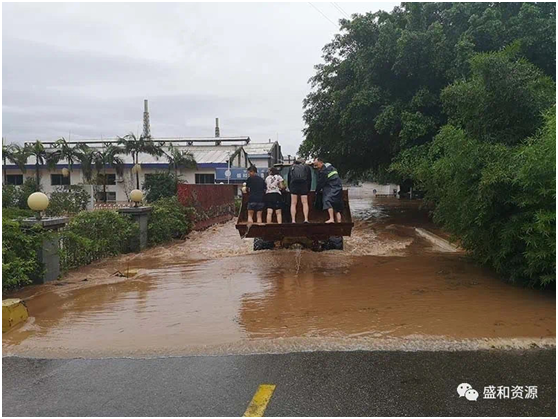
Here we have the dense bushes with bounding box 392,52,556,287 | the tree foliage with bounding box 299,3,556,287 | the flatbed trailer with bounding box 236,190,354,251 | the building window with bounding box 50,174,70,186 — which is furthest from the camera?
the building window with bounding box 50,174,70,186

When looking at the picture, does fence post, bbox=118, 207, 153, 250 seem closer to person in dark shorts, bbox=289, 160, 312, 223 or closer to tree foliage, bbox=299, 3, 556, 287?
person in dark shorts, bbox=289, 160, 312, 223

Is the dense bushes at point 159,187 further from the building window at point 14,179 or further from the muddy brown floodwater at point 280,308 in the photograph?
the muddy brown floodwater at point 280,308

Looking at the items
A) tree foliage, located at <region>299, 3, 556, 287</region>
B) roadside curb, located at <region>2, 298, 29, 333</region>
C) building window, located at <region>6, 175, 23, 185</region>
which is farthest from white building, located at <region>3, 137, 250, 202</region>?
roadside curb, located at <region>2, 298, 29, 333</region>

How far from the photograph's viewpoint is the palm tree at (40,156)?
110 feet

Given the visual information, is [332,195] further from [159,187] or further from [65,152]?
[65,152]

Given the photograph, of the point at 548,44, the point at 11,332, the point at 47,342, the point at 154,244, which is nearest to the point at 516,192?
the point at 47,342

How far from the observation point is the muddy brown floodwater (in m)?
5.18

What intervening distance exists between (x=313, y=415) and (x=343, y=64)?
18.9 metres

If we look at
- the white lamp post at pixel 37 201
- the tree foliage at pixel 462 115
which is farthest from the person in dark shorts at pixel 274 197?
the white lamp post at pixel 37 201

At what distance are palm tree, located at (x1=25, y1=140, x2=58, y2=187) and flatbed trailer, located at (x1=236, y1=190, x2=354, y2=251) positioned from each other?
28.1 m

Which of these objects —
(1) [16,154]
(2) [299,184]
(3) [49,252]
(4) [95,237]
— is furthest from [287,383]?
(1) [16,154]

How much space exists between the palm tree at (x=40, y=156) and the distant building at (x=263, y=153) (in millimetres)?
19142

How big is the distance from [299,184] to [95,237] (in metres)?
4.88

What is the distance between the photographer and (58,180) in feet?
126
